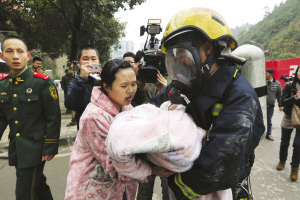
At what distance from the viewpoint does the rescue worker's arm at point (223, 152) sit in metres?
0.86

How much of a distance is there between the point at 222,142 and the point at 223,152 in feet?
0.14

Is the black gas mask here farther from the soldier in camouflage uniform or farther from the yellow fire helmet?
the soldier in camouflage uniform

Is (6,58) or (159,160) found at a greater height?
(6,58)

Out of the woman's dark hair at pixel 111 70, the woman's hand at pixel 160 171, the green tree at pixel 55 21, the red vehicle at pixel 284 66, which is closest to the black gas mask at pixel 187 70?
the woman's hand at pixel 160 171

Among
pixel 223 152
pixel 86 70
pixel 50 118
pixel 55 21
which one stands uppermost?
pixel 55 21

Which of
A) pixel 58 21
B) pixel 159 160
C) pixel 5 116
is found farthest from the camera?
pixel 58 21

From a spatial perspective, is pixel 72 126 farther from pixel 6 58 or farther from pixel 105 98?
pixel 105 98

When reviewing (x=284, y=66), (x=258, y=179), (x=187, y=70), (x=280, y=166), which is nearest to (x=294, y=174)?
(x=280, y=166)

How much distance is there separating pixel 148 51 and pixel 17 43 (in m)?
1.38

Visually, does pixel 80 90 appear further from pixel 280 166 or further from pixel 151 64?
pixel 280 166

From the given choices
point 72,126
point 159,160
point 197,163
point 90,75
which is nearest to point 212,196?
point 197,163

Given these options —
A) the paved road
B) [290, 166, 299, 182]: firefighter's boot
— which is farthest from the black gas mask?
[290, 166, 299, 182]: firefighter's boot

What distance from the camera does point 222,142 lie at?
0.86 metres

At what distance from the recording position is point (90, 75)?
1.97 m
